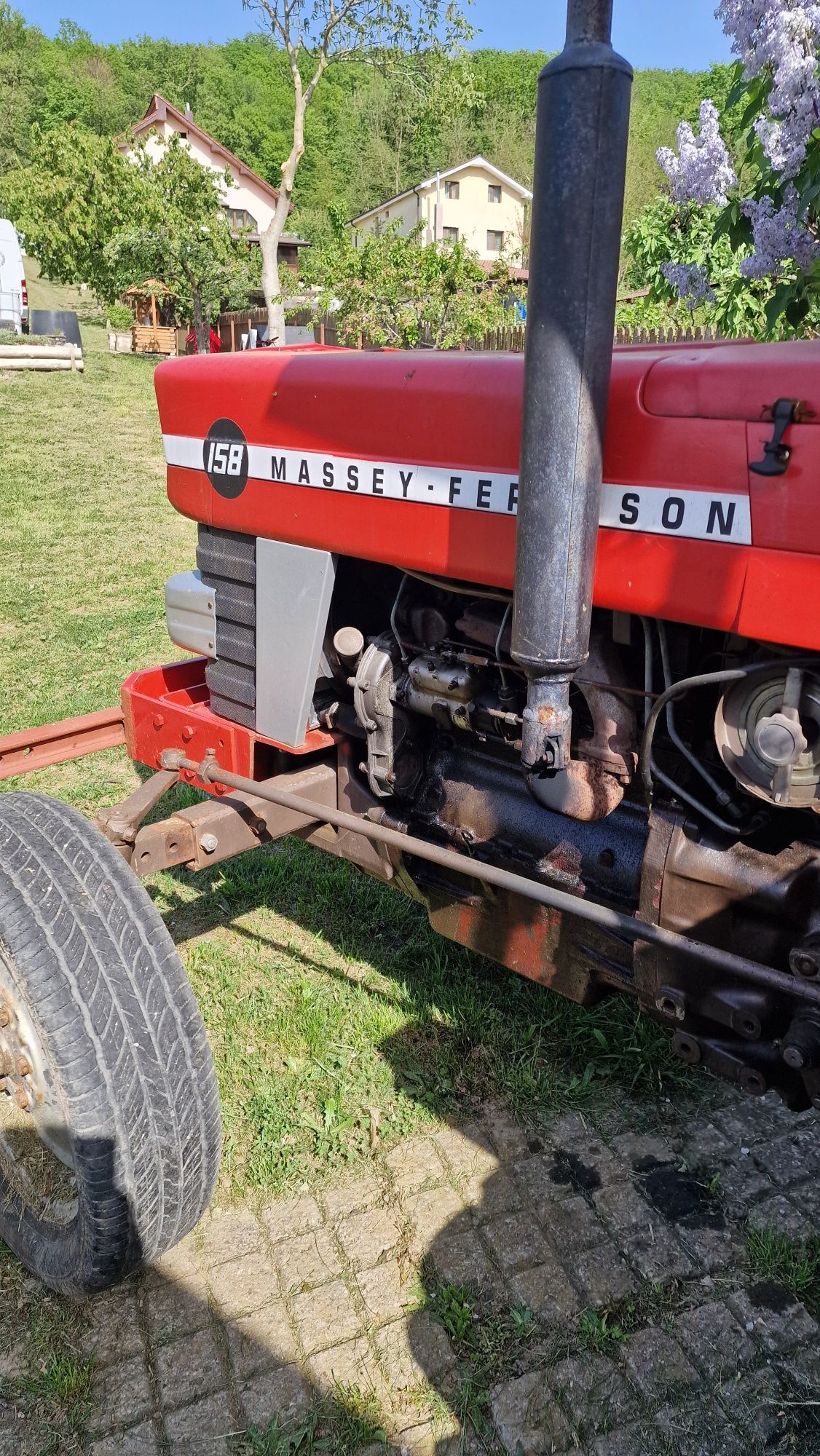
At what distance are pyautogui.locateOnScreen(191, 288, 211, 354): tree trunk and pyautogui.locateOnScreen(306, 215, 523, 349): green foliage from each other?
9.54m

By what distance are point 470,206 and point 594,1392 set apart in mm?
45216

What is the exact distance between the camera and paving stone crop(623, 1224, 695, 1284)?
87.1 inches

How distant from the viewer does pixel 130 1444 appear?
1917 mm

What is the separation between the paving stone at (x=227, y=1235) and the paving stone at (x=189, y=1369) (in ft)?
0.62

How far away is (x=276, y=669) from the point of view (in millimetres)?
2566

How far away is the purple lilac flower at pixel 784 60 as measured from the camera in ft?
9.98

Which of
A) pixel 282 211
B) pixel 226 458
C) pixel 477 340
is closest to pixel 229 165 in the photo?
pixel 282 211

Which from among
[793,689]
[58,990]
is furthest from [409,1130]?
[793,689]

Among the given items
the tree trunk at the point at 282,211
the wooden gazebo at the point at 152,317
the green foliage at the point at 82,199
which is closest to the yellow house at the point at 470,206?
the wooden gazebo at the point at 152,317

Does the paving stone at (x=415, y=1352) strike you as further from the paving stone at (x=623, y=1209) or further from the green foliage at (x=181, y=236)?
the green foliage at (x=181, y=236)

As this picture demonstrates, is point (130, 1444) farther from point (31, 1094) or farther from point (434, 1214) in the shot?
point (434, 1214)

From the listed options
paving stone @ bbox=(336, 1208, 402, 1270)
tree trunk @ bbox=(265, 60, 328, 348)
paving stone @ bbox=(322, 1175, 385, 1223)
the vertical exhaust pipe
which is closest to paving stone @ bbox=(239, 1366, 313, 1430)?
paving stone @ bbox=(336, 1208, 402, 1270)

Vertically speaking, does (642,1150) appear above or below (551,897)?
below

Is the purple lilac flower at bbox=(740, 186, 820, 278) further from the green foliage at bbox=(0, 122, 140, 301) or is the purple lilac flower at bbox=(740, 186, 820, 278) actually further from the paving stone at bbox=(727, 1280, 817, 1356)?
the green foliage at bbox=(0, 122, 140, 301)
